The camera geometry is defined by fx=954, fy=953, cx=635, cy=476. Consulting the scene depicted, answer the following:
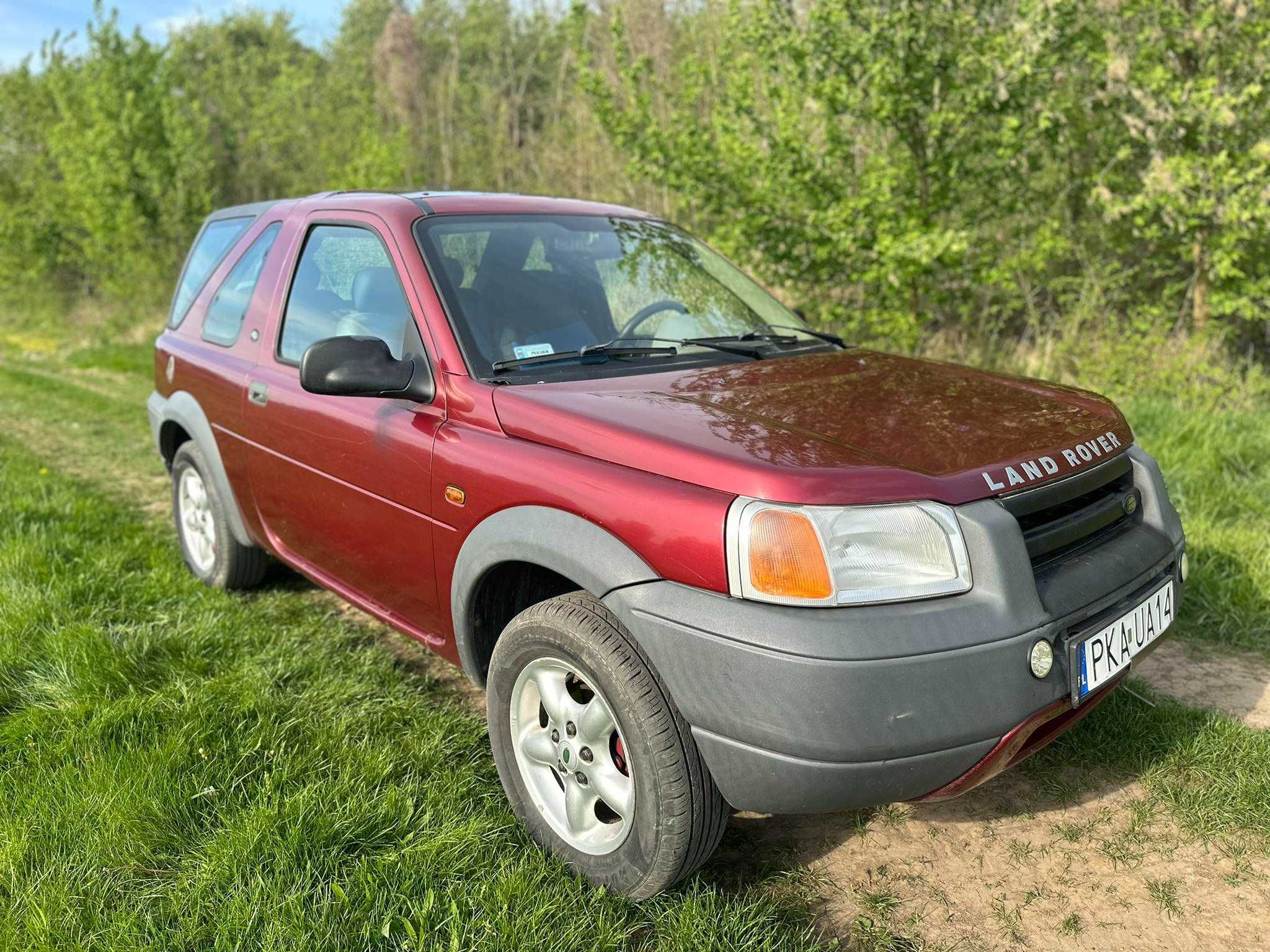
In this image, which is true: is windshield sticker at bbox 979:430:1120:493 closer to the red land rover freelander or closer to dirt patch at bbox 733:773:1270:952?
the red land rover freelander

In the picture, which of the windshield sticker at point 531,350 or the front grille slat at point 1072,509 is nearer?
the front grille slat at point 1072,509

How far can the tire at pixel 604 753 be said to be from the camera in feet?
7.00

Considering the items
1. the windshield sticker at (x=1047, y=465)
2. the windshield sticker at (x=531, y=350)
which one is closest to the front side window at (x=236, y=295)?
the windshield sticker at (x=531, y=350)

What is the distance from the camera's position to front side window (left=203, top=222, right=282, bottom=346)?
390cm

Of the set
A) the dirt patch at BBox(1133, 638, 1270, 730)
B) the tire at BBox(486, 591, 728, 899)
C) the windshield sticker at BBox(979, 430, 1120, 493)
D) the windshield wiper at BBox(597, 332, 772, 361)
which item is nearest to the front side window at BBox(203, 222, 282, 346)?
the windshield wiper at BBox(597, 332, 772, 361)

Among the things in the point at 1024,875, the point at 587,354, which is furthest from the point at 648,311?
the point at 1024,875

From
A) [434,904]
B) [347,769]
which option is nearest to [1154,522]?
[434,904]

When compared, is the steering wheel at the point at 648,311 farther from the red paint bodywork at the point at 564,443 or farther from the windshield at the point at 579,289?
the red paint bodywork at the point at 564,443

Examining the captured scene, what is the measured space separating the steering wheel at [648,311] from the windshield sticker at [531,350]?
0.28 meters

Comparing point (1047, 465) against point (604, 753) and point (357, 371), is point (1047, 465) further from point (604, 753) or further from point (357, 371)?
point (357, 371)

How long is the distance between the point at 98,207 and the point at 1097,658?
19080 millimetres

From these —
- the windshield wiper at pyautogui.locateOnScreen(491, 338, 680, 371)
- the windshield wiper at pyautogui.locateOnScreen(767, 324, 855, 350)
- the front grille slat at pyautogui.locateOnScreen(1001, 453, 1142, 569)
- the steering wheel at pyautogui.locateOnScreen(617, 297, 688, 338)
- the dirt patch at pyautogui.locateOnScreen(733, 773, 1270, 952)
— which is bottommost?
the dirt patch at pyautogui.locateOnScreen(733, 773, 1270, 952)

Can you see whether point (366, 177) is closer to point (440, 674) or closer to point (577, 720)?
point (440, 674)

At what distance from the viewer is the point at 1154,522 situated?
2.69 meters
